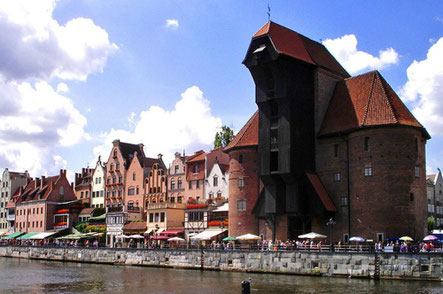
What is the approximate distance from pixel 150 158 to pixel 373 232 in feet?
165

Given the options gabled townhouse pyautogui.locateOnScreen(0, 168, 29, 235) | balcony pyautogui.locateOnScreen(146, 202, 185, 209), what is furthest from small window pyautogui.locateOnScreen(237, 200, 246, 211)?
gabled townhouse pyautogui.locateOnScreen(0, 168, 29, 235)

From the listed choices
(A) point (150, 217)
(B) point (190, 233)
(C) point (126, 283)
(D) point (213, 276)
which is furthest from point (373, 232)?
(A) point (150, 217)

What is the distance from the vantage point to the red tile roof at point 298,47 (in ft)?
187

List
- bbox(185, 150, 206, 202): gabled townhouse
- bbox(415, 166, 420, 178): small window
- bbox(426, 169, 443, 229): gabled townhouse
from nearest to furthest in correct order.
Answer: bbox(415, 166, 420, 178): small window → bbox(185, 150, 206, 202): gabled townhouse → bbox(426, 169, 443, 229): gabled townhouse

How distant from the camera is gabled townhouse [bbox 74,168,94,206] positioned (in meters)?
102

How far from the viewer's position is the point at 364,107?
180 feet

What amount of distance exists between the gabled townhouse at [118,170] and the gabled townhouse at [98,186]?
198 cm

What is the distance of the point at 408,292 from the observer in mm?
→ 34062

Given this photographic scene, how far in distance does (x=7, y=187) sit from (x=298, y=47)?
8387 cm

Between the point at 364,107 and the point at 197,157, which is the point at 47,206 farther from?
the point at 364,107

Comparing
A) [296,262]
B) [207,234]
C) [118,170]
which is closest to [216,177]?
[207,234]

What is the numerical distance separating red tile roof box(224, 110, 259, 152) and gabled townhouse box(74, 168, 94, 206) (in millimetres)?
45938

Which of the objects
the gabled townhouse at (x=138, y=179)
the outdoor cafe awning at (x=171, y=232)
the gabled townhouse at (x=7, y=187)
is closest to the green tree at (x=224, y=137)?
the gabled townhouse at (x=138, y=179)

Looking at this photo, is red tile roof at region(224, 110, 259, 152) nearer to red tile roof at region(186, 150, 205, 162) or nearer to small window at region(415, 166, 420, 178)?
red tile roof at region(186, 150, 205, 162)
